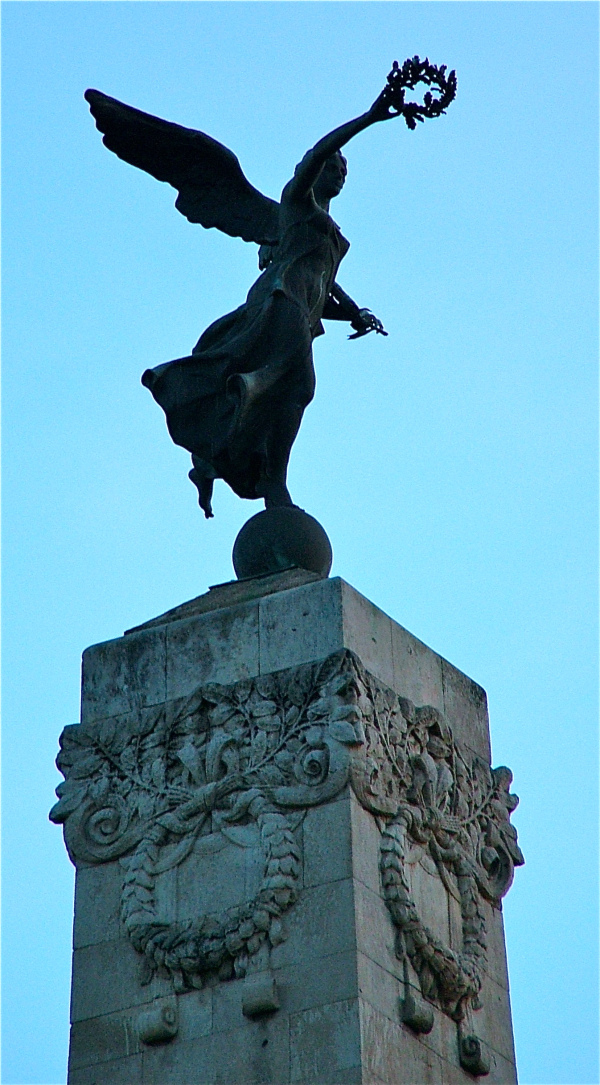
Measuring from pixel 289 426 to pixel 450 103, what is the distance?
2891 mm

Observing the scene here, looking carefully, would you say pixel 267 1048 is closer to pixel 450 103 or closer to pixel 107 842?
pixel 107 842

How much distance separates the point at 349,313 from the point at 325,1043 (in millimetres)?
7386

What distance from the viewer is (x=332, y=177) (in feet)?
64.1

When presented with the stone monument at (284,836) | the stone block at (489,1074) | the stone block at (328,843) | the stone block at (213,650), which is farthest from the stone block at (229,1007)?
the stone block at (213,650)

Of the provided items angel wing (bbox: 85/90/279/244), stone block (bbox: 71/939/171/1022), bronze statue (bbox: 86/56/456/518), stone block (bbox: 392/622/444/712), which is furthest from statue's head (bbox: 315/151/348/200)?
stone block (bbox: 71/939/171/1022)

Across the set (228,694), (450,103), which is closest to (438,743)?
(228,694)

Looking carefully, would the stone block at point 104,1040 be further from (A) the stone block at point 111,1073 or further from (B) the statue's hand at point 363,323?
(B) the statue's hand at point 363,323

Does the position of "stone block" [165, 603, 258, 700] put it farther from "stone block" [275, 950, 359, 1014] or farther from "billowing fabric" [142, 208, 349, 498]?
"stone block" [275, 950, 359, 1014]

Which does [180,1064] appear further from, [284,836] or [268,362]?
[268,362]

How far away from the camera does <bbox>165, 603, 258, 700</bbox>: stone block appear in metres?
17.5

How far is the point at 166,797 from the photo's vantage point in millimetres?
17156

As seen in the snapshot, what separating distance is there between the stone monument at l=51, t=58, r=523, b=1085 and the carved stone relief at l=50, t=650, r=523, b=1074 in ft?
0.05

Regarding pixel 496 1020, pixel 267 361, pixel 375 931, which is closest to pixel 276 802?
pixel 375 931

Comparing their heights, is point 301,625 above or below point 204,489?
below
